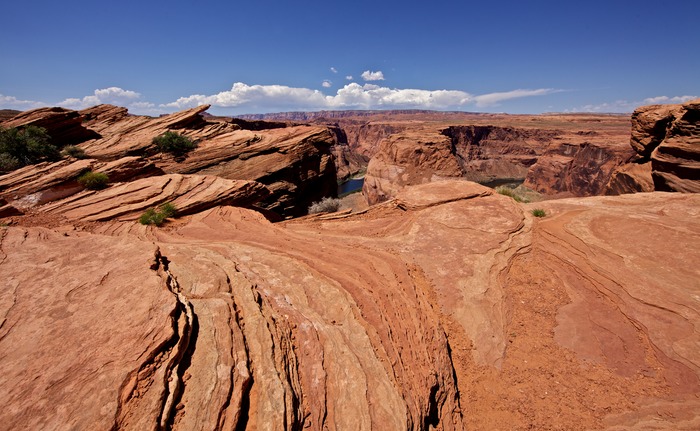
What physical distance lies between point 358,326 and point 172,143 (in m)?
25.5

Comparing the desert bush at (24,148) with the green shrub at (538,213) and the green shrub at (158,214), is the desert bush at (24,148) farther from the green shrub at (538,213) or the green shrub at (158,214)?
the green shrub at (538,213)

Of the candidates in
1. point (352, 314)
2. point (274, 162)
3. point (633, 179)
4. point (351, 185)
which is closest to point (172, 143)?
point (274, 162)

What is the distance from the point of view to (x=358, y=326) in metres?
5.23

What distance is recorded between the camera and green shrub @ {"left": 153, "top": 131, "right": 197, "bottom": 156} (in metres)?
24.5

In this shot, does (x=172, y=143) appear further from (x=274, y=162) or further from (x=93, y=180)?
(x=93, y=180)

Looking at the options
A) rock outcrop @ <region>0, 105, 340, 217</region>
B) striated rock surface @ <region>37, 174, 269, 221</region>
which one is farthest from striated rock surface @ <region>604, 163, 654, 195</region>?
striated rock surface @ <region>37, 174, 269, 221</region>

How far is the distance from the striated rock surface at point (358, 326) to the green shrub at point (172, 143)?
55.6 feet

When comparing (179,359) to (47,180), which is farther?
(47,180)

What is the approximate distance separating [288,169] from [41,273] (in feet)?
72.7

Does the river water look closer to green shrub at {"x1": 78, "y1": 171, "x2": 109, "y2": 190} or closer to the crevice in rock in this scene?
green shrub at {"x1": 78, "y1": 171, "x2": 109, "y2": 190}

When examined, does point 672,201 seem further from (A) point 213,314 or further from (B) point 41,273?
(B) point 41,273

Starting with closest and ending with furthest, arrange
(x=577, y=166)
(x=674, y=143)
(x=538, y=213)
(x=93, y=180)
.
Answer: (x=538, y=213) < (x=93, y=180) < (x=674, y=143) < (x=577, y=166)

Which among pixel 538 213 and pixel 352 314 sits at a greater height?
pixel 538 213

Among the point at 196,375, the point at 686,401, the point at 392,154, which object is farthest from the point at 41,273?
the point at 392,154
